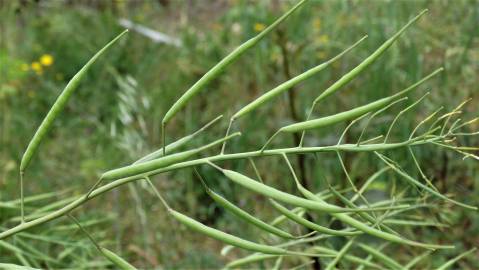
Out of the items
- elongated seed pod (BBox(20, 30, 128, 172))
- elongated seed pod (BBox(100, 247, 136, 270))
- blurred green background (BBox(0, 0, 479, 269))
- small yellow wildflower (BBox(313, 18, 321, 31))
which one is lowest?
blurred green background (BBox(0, 0, 479, 269))

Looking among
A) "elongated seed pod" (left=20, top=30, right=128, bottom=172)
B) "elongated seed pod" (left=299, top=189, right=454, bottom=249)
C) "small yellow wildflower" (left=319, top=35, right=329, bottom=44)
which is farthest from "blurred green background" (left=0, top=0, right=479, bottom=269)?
Answer: "elongated seed pod" (left=299, top=189, right=454, bottom=249)

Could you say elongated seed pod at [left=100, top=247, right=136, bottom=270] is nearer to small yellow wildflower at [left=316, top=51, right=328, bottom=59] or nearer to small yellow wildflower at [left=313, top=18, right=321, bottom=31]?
small yellow wildflower at [left=316, top=51, right=328, bottom=59]

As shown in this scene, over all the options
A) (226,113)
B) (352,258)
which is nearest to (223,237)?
(352,258)

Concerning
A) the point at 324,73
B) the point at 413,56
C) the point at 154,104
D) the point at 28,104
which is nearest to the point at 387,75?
the point at 413,56

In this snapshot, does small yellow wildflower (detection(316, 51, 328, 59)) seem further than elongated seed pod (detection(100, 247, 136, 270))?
Yes

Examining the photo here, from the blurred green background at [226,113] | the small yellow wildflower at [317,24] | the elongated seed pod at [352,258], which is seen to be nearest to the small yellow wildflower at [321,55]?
the blurred green background at [226,113]

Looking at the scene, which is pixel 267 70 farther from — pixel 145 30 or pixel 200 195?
pixel 145 30

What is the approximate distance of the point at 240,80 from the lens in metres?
3.67

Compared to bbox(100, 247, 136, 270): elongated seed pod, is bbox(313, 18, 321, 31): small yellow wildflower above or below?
below

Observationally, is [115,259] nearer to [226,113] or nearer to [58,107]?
[58,107]

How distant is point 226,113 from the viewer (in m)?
3.31

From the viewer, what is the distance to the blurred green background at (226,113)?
2449 millimetres

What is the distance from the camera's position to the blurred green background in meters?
2.45

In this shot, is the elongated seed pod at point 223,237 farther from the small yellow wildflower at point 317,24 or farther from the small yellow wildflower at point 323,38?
the small yellow wildflower at point 317,24
